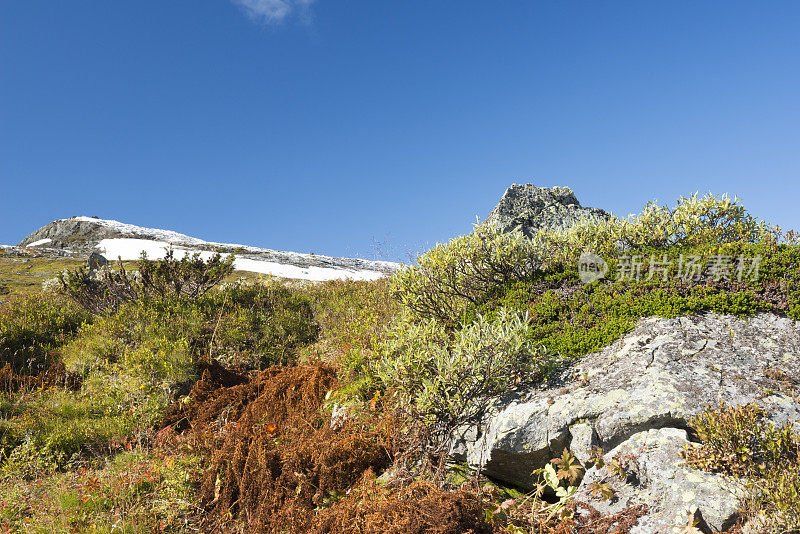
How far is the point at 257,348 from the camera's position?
910 cm

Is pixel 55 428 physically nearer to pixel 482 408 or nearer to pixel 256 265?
pixel 482 408

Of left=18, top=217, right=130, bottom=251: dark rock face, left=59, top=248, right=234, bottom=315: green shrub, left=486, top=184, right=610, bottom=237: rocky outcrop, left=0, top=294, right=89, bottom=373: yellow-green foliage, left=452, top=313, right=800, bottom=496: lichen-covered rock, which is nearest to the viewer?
left=452, top=313, right=800, bottom=496: lichen-covered rock

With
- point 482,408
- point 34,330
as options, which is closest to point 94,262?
point 34,330

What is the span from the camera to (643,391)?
4.05 m

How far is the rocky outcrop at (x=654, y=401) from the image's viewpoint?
3.49m

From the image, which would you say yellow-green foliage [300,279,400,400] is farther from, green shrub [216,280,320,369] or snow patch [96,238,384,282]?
snow patch [96,238,384,282]

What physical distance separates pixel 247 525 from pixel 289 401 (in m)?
2.30

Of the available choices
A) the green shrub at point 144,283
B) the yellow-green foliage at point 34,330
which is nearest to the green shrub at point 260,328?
the green shrub at point 144,283

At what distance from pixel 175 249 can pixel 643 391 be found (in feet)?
131

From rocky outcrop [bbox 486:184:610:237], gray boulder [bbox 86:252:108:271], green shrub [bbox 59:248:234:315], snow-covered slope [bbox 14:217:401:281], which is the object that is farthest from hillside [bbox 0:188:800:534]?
snow-covered slope [bbox 14:217:401:281]

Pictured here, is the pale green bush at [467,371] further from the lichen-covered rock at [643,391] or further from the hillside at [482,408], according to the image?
the lichen-covered rock at [643,391]

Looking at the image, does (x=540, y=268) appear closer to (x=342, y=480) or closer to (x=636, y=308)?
(x=636, y=308)

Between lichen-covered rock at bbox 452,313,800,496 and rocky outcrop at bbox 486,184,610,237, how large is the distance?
17.4 feet

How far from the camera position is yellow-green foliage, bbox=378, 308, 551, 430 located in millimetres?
4875
